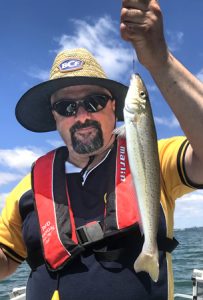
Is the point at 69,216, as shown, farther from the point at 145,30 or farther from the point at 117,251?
the point at 145,30

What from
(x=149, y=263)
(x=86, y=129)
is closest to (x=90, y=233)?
(x=149, y=263)

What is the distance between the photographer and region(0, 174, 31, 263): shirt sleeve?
144 inches

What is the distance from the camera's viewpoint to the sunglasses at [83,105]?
345 cm

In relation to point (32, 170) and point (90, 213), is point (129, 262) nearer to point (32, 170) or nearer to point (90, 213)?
point (90, 213)

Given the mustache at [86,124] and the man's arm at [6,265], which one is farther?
the man's arm at [6,265]

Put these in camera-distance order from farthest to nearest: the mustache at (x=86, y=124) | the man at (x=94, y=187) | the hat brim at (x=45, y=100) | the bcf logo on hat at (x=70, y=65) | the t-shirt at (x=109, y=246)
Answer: the bcf logo on hat at (x=70, y=65)
the hat brim at (x=45, y=100)
the mustache at (x=86, y=124)
the t-shirt at (x=109, y=246)
the man at (x=94, y=187)

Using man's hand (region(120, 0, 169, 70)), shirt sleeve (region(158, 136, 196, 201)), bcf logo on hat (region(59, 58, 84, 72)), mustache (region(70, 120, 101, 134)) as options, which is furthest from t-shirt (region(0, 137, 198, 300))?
bcf logo on hat (region(59, 58, 84, 72))

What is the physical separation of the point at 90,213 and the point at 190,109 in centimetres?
118

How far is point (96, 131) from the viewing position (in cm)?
342

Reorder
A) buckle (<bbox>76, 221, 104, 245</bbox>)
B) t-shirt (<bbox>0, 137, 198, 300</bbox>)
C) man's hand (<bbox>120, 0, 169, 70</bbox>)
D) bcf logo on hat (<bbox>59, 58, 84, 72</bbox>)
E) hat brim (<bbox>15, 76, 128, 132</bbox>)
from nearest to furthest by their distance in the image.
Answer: man's hand (<bbox>120, 0, 169, 70</bbox>)
t-shirt (<bbox>0, 137, 198, 300</bbox>)
buckle (<bbox>76, 221, 104, 245</bbox>)
hat brim (<bbox>15, 76, 128, 132</bbox>)
bcf logo on hat (<bbox>59, 58, 84, 72</bbox>)

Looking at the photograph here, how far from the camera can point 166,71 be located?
2.44 m

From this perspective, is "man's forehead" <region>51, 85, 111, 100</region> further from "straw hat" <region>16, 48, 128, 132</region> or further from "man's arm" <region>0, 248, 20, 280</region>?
"man's arm" <region>0, 248, 20, 280</region>

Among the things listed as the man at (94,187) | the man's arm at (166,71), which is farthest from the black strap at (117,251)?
the man's arm at (166,71)

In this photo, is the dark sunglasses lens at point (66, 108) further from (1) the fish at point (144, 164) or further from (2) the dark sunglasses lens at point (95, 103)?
(1) the fish at point (144, 164)
